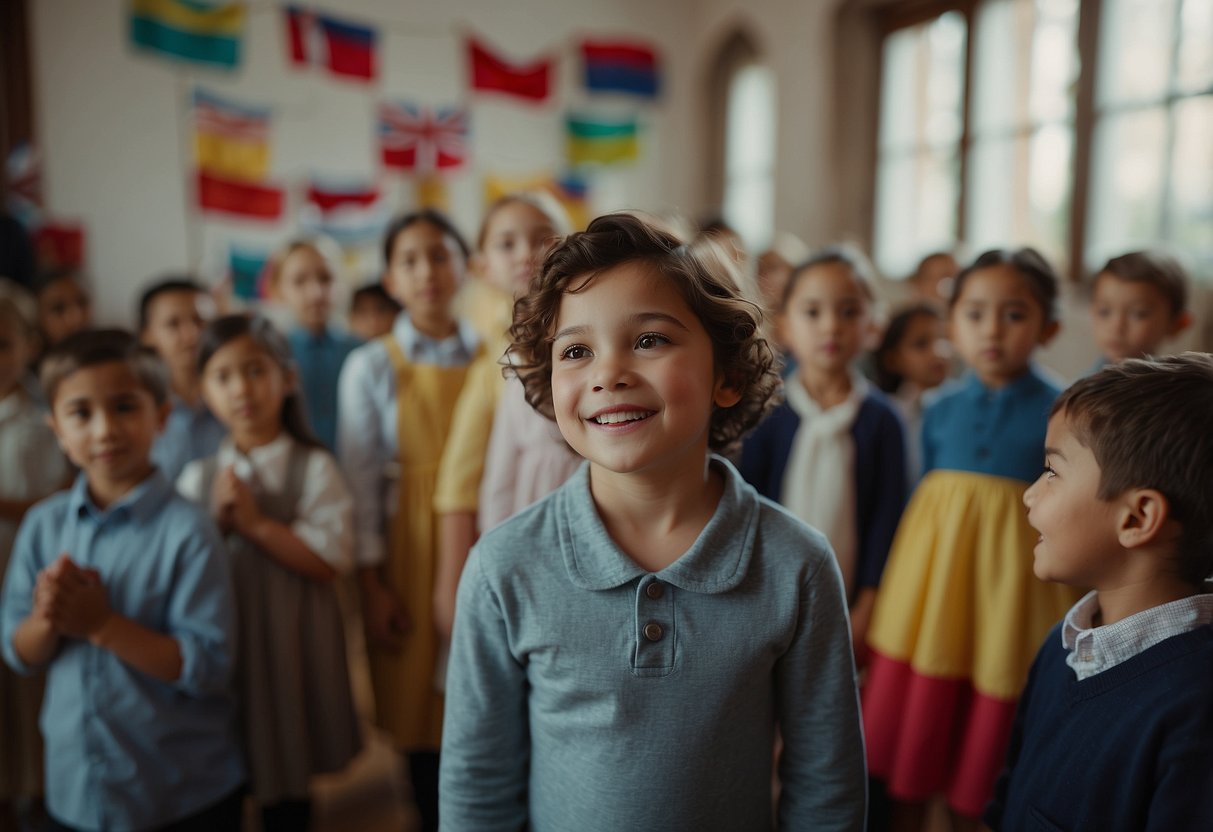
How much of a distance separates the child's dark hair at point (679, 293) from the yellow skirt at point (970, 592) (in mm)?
644

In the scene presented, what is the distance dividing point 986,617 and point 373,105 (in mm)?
5032

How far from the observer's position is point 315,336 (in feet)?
8.89

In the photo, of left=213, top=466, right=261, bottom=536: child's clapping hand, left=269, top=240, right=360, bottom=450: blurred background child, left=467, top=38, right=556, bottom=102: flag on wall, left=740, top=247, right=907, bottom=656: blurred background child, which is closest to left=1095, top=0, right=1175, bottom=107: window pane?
left=740, top=247, right=907, bottom=656: blurred background child

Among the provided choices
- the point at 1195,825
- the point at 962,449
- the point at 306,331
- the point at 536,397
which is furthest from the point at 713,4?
the point at 1195,825

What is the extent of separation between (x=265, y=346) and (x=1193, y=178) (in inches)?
149

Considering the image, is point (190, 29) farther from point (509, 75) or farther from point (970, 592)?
point (970, 592)

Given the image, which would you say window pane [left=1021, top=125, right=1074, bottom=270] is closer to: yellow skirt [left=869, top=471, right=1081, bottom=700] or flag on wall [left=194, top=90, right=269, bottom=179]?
yellow skirt [left=869, top=471, right=1081, bottom=700]

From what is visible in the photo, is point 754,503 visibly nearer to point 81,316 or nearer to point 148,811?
point 148,811

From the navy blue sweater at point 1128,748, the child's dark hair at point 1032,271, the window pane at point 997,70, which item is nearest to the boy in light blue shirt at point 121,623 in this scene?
the navy blue sweater at point 1128,748

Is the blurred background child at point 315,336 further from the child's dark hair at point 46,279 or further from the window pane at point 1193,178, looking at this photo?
the window pane at point 1193,178

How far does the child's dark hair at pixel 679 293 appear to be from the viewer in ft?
2.93

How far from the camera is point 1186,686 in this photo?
2.68ft

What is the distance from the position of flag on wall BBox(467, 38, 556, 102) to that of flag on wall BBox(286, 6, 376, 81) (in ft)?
2.17

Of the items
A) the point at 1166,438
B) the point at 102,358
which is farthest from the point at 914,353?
the point at 102,358
